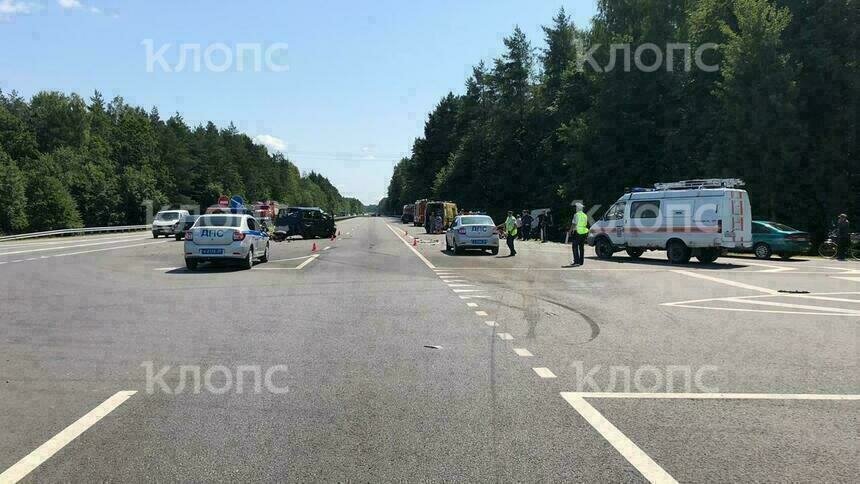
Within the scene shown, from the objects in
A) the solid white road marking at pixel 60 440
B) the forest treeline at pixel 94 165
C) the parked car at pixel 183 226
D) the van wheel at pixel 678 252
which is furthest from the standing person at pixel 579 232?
the forest treeline at pixel 94 165

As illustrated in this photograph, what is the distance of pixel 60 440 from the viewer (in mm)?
4523

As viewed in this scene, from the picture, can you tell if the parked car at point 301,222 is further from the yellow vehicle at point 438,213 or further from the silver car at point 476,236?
the silver car at point 476,236

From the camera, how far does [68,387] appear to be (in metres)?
5.98

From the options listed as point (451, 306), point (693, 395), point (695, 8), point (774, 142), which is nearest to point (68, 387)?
Answer: point (693, 395)

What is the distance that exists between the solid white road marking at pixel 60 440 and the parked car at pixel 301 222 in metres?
35.1

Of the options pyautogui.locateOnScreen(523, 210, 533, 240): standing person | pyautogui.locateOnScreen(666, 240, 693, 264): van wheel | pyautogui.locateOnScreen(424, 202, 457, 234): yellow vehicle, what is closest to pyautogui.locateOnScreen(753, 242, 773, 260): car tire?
pyautogui.locateOnScreen(666, 240, 693, 264): van wheel

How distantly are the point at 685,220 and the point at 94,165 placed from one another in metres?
79.0

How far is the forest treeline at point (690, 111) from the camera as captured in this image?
104ft

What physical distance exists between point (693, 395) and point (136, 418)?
4.55 m

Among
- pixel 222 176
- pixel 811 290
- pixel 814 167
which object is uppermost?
pixel 222 176

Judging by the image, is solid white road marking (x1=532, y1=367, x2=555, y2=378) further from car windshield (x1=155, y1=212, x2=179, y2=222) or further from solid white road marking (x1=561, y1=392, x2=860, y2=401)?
car windshield (x1=155, y1=212, x2=179, y2=222)

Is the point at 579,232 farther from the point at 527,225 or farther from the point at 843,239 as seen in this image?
the point at 527,225

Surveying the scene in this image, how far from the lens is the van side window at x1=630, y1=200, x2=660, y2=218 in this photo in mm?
22922

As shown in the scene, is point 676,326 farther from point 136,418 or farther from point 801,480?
point 136,418
